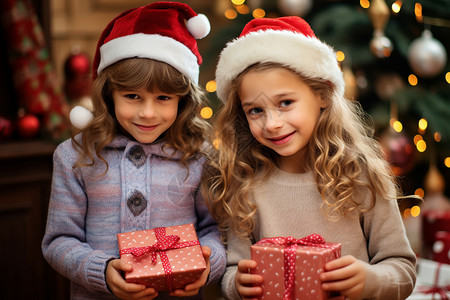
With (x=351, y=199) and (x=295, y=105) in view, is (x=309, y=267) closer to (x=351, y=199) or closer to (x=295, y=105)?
(x=351, y=199)

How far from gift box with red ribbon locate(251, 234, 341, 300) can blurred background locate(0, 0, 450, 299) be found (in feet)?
3.22

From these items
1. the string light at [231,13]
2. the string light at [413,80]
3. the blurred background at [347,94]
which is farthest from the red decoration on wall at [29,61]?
the string light at [413,80]

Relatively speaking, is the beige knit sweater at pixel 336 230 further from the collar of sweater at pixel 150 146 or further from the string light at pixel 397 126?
the string light at pixel 397 126

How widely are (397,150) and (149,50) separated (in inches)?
56.7

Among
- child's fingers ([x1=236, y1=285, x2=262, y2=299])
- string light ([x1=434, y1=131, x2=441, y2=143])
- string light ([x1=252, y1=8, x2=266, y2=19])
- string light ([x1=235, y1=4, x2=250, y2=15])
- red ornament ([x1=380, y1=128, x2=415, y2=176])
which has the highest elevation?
string light ([x1=235, y1=4, x2=250, y2=15])

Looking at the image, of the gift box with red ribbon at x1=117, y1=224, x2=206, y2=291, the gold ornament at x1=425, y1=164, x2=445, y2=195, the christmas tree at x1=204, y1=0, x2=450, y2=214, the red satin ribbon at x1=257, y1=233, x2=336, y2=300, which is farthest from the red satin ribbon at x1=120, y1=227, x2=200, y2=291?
the gold ornament at x1=425, y1=164, x2=445, y2=195

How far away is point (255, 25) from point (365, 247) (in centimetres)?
68

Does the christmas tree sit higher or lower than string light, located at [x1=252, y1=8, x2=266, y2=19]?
lower

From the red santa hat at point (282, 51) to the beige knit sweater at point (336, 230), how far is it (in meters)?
0.30

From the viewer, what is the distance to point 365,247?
4.66 ft

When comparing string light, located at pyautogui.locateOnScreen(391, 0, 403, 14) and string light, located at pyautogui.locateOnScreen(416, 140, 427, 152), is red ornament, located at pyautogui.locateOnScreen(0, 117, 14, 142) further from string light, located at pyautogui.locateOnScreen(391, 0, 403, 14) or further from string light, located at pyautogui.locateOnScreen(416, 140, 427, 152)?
string light, located at pyautogui.locateOnScreen(416, 140, 427, 152)

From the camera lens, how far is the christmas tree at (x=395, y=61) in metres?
2.33

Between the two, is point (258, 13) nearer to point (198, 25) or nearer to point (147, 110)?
point (198, 25)

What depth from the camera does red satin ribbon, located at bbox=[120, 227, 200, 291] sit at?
1.26 meters
